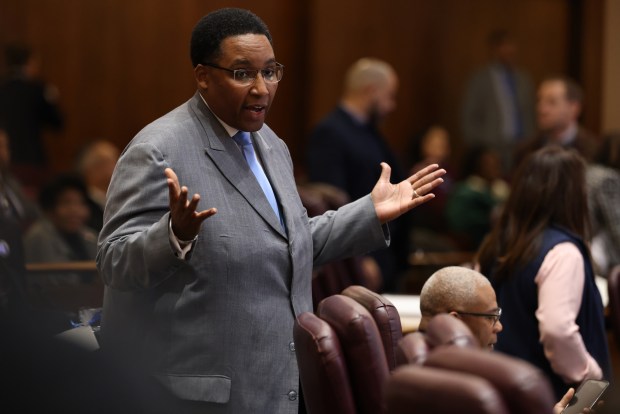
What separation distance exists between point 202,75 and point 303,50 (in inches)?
284

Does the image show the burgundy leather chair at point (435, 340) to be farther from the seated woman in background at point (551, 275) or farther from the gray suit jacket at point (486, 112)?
the gray suit jacket at point (486, 112)

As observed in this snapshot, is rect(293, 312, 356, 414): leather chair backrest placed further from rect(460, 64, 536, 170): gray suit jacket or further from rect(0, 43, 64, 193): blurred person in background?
rect(460, 64, 536, 170): gray suit jacket

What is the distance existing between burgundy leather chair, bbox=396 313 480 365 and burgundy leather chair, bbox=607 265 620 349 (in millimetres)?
2254

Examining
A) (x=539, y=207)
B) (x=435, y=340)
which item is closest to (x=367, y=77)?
(x=539, y=207)

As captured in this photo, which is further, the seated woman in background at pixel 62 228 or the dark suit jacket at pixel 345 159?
the dark suit jacket at pixel 345 159

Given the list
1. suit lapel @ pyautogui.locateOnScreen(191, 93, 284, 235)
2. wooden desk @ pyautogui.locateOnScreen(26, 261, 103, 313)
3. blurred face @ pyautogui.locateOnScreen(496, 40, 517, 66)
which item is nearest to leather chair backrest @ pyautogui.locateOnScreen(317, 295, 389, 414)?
suit lapel @ pyautogui.locateOnScreen(191, 93, 284, 235)

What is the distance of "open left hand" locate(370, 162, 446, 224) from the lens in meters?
2.76

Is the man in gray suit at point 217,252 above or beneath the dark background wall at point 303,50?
above

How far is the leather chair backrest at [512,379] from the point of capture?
1635 millimetres

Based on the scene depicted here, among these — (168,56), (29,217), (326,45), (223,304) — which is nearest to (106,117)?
(168,56)

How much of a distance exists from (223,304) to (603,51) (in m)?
8.14

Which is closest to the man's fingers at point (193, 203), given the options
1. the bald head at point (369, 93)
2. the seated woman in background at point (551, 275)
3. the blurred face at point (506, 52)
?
the seated woman in background at point (551, 275)

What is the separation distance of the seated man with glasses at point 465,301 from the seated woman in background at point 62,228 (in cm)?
306

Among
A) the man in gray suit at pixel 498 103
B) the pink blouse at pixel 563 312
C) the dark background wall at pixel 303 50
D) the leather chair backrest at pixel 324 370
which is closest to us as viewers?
the leather chair backrest at pixel 324 370
